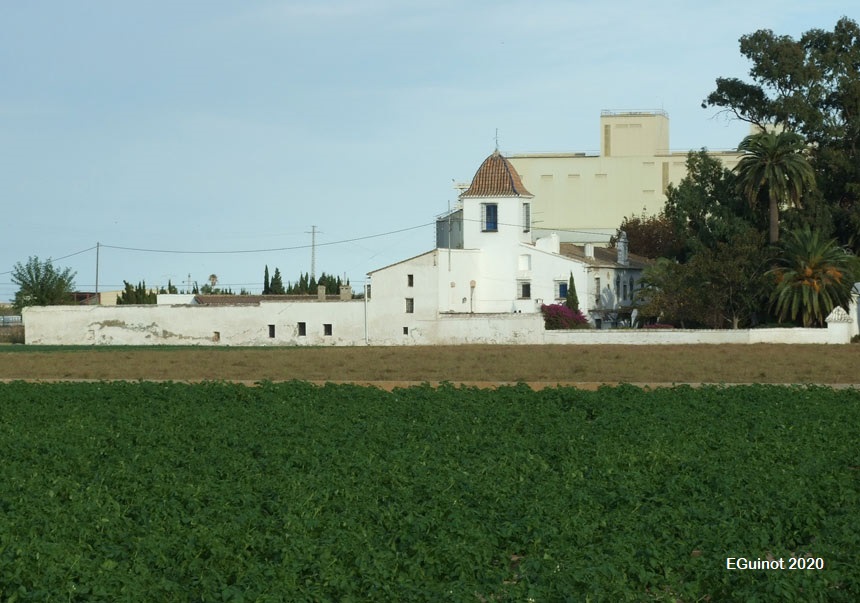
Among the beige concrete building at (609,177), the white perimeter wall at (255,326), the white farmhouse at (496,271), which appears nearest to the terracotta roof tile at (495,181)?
the white farmhouse at (496,271)

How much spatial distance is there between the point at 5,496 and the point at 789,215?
67864 millimetres

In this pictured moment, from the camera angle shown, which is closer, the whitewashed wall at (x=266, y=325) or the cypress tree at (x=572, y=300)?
the whitewashed wall at (x=266, y=325)

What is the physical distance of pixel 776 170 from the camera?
241 feet

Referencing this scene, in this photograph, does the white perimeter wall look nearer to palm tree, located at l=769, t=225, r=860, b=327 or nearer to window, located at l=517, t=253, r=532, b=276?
window, located at l=517, t=253, r=532, b=276

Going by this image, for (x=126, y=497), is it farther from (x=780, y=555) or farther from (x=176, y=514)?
(x=780, y=555)

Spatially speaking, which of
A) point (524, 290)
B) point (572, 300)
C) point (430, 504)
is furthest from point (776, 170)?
point (430, 504)

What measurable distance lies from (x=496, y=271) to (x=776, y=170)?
19.5m

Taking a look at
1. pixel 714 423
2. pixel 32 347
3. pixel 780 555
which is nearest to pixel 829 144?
pixel 32 347

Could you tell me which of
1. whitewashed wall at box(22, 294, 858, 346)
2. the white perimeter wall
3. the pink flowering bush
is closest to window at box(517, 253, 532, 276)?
the pink flowering bush

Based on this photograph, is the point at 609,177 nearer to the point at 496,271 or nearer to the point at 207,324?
the point at 496,271

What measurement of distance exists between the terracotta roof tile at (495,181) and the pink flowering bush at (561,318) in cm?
991

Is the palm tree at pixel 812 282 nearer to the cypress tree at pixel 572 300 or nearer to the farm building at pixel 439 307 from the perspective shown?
the farm building at pixel 439 307

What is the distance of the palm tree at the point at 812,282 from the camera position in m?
67.4

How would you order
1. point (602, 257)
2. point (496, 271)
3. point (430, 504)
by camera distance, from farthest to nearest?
point (602, 257) < point (496, 271) < point (430, 504)
